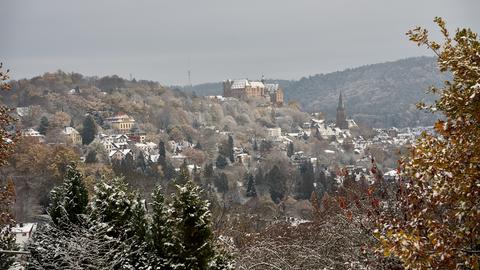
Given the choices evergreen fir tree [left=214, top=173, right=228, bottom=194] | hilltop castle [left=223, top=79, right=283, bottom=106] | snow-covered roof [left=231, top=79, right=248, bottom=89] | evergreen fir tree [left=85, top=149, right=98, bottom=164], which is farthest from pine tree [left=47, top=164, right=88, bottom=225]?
snow-covered roof [left=231, top=79, right=248, bottom=89]

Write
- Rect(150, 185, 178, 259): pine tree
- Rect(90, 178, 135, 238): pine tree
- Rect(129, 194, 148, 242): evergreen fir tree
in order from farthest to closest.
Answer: Rect(129, 194, 148, 242): evergreen fir tree
Rect(90, 178, 135, 238): pine tree
Rect(150, 185, 178, 259): pine tree

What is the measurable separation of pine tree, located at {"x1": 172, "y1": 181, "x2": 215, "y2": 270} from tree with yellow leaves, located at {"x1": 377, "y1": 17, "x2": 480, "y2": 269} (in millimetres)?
8138

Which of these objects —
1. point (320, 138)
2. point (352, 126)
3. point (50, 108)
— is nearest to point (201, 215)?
point (50, 108)

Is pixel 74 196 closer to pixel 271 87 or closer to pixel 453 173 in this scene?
pixel 453 173

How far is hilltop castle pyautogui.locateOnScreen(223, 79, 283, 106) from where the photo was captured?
156m

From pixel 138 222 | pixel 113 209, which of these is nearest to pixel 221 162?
pixel 138 222

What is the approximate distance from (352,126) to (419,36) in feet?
487

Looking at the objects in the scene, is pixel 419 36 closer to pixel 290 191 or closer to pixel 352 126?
pixel 290 191

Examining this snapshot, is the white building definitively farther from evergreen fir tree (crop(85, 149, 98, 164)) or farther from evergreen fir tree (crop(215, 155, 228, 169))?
evergreen fir tree (crop(215, 155, 228, 169))

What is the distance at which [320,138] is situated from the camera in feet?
418

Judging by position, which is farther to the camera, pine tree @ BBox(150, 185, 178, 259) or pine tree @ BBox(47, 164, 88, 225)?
pine tree @ BBox(47, 164, 88, 225)

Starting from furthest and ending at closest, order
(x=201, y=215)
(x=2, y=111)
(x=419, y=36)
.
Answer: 1. (x=201, y=215)
2. (x=2, y=111)
3. (x=419, y=36)

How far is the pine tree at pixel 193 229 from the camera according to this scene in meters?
12.4

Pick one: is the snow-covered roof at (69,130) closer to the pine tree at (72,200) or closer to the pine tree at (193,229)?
the pine tree at (72,200)
